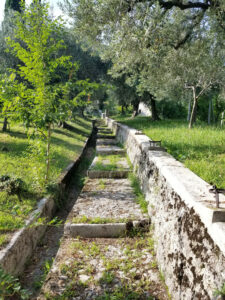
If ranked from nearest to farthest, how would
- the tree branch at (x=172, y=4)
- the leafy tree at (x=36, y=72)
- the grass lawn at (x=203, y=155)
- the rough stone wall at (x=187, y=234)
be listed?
1. the rough stone wall at (x=187, y=234)
2. the grass lawn at (x=203, y=155)
3. the leafy tree at (x=36, y=72)
4. the tree branch at (x=172, y=4)

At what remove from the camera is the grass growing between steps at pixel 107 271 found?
8.37 ft

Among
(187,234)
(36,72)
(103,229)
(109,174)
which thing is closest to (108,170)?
(109,174)

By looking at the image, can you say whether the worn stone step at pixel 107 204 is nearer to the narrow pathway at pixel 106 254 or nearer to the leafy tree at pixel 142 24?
the narrow pathway at pixel 106 254

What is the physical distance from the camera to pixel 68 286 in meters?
2.67

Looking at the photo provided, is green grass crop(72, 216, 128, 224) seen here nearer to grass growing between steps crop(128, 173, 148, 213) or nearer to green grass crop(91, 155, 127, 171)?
grass growing between steps crop(128, 173, 148, 213)

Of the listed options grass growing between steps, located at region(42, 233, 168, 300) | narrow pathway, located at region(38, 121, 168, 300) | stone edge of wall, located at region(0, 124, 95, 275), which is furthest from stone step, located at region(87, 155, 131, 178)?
grass growing between steps, located at region(42, 233, 168, 300)

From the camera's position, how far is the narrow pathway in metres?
2.59

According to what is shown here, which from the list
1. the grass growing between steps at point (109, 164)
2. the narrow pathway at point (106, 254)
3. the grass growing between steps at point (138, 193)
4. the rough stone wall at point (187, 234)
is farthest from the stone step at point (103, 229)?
the grass growing between steps at point (109, 164)

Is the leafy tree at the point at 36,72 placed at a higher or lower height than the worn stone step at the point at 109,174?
higher

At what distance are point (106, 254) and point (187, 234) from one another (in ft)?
4.82

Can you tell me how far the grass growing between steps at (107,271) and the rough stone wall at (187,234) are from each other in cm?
21

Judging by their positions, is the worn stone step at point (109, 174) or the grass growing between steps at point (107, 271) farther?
the worn stone step at point (109, 174)

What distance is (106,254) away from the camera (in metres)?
3.28

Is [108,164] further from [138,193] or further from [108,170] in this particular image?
[138,193]
